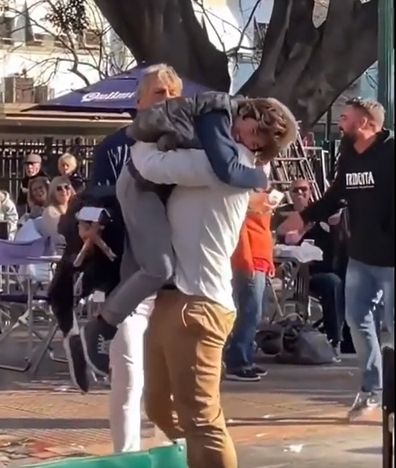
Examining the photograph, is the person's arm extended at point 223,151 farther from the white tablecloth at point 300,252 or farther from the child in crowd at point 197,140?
the white tablecloth at point 300,252

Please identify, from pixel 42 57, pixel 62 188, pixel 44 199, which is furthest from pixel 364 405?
pixel 42 57

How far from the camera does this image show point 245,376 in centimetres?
939

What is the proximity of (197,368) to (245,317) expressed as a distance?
167 inches

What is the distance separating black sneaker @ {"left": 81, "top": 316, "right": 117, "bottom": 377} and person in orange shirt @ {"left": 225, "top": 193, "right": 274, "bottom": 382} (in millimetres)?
2929

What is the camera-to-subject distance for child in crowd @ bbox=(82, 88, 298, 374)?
5.04 meters

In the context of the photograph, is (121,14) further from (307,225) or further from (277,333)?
(307,225)

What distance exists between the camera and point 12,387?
9195 mm

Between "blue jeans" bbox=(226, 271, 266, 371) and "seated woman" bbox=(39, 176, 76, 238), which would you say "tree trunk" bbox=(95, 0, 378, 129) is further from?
"blue jeans" bbox=(226, 271, 266, 371)

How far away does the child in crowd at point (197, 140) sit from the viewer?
198 inches

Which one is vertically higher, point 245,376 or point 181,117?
point 181,117

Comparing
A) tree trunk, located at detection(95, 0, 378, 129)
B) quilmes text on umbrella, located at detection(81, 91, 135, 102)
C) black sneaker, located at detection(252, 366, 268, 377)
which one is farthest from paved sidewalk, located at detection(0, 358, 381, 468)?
tree trunk, located at detection(95, 0, 378, 129)

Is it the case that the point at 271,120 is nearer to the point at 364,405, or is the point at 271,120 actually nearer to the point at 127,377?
the point at 127,377

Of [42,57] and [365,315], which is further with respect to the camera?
[42,57]

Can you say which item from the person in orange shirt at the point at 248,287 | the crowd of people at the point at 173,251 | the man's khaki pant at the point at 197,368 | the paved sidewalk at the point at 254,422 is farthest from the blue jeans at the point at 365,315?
the man's khaki pant at the point at 197,368
